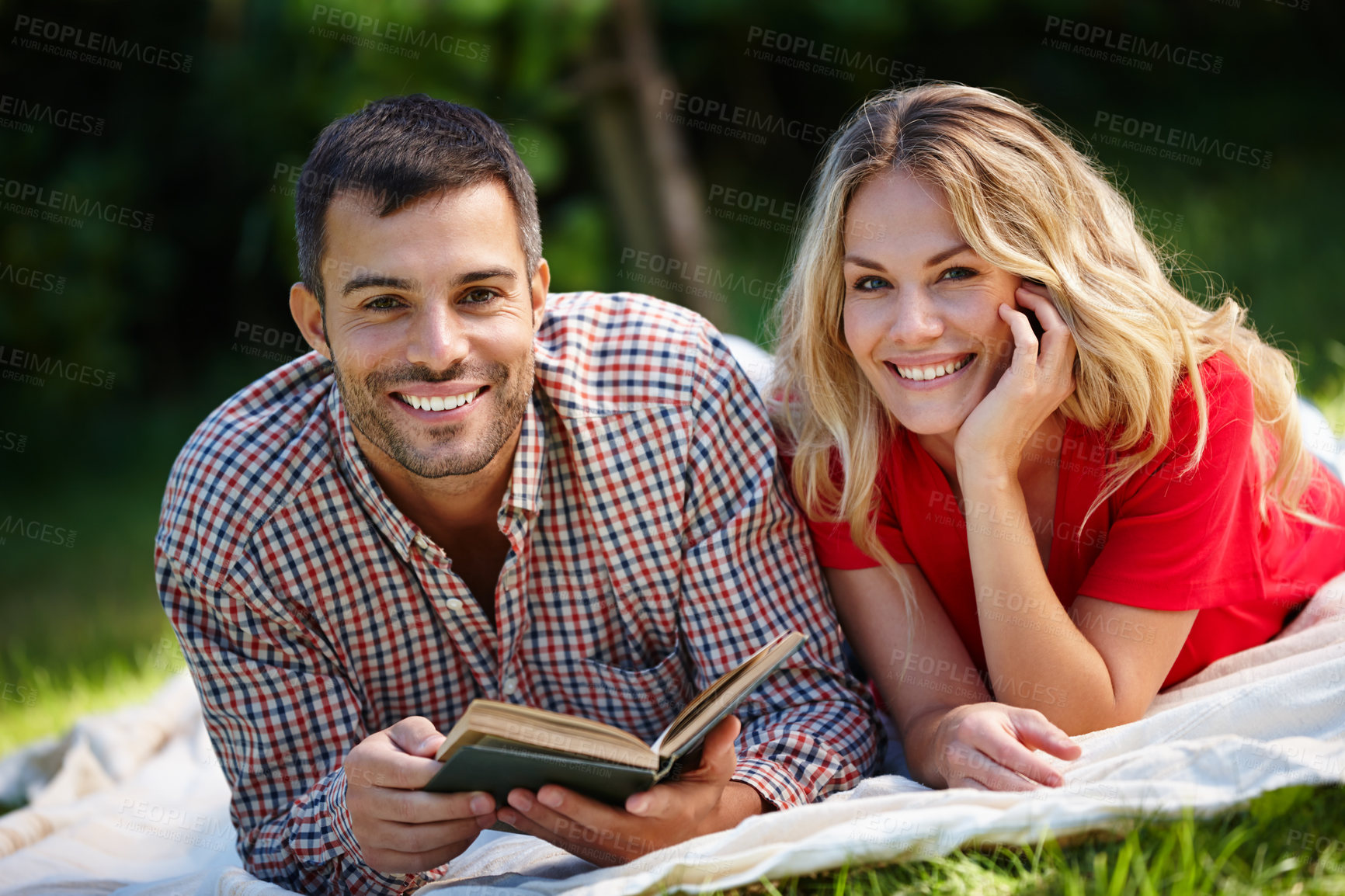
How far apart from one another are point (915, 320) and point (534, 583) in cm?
102

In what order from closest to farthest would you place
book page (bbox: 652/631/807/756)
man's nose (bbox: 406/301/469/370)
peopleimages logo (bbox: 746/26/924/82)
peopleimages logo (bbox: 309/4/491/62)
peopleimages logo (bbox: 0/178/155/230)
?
book page (bbox: 652/631/807/756) → man's nose (bbox: 406/301/469/370) → peopleimages logo (bbox: 309/4/491/62) → peopleimages logo (bbox: 0/178/155/230) → peopleimages logo (bbox: 746/26/924/82)

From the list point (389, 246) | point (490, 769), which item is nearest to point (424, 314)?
point (389, 246)

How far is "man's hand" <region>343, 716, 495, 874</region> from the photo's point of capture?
77.1 inches

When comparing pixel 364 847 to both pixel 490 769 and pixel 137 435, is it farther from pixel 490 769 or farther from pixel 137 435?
pixel 137 435

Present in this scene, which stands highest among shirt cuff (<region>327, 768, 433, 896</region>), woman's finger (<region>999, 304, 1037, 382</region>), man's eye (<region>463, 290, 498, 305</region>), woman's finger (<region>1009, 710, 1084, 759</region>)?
man's eye (<region>463, 290, 498, 305</region>)

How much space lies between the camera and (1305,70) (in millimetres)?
7684

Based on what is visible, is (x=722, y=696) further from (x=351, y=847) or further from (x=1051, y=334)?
(x=1051, y=334)

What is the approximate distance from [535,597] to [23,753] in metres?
1.82

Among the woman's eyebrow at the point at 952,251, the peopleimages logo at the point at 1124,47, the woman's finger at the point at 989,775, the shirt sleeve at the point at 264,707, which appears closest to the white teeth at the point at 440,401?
the shirt sleeve at the point at 264,707

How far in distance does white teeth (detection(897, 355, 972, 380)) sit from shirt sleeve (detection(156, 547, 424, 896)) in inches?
53.4

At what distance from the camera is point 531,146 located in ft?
21.4

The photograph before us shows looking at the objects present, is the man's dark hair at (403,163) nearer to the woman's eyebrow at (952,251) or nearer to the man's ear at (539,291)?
the man's ear at (539,291)

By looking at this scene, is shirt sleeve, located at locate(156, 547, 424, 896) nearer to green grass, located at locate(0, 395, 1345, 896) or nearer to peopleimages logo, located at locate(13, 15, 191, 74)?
green grass, located at locate(0, 395, 1345, 896)

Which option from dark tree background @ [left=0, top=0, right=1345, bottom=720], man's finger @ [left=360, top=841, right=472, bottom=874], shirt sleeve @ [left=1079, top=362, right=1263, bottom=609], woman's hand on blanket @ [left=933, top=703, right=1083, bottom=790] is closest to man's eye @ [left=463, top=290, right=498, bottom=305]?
man's finger @ [left=360, top=841, right=472, bottom=874]
